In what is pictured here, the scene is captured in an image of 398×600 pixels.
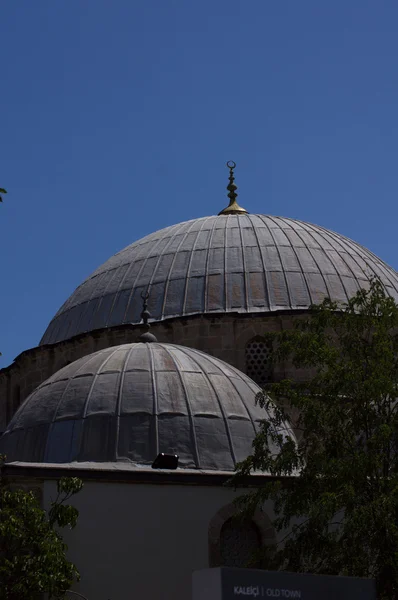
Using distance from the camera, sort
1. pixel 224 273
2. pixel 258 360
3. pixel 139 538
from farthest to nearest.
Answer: pixel 224 273
pixel 258 360
pixel 139 538

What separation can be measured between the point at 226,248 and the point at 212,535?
11.1m

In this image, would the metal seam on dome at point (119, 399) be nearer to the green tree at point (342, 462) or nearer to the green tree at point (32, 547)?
the green tree at point (342, 462)

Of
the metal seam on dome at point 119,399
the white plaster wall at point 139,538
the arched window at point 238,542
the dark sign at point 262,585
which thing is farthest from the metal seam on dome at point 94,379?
the dark sign at point 262,585


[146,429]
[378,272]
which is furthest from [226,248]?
[146,429]

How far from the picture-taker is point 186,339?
23.9 m

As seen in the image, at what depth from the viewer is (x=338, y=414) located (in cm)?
1534

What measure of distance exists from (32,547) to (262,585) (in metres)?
5.16

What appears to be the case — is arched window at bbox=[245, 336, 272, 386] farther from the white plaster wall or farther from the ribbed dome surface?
the white plaster wall

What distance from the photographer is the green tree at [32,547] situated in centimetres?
1386

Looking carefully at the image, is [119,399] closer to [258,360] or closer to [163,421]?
[163,421]

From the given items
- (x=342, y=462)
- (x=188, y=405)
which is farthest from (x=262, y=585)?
(x=188, y=405)

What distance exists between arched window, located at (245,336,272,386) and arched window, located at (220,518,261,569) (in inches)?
257

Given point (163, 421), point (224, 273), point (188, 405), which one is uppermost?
point (224, 273)

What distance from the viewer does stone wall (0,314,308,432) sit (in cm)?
2350
